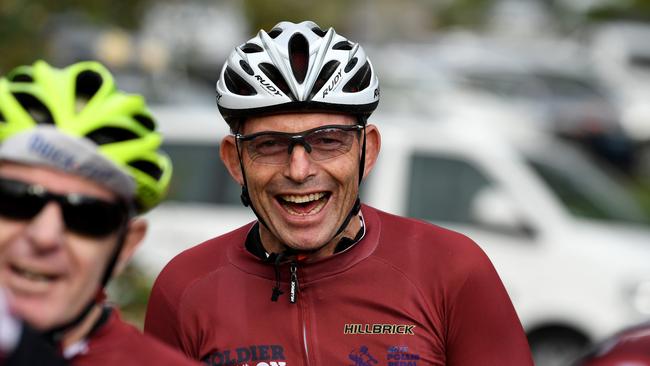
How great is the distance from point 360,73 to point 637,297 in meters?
5.76

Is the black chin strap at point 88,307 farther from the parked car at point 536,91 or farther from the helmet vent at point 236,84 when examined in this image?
the parked car at point 536,91

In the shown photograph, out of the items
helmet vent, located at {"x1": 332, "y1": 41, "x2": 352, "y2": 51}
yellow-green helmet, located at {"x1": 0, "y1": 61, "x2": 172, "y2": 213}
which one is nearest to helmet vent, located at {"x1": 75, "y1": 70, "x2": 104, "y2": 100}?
yellow-green helmet, located at {"x1": 0, "y1": 61, "x2": 172, "y2": 213}

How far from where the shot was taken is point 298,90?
3.86m

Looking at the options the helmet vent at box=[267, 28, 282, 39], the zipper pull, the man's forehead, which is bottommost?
the zipper pull

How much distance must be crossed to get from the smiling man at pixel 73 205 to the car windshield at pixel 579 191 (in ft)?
23.1

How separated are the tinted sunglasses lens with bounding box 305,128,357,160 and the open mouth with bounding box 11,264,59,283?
1.23m

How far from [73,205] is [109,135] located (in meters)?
0.24

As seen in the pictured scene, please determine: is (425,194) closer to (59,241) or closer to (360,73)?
(360,73)

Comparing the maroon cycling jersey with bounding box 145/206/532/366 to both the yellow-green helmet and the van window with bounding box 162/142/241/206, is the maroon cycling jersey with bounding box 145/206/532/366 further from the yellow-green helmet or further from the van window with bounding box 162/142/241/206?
the van window with bounding box 162/142/241/206

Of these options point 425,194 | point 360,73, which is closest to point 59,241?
point 360,73

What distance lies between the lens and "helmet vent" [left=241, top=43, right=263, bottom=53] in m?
4.12

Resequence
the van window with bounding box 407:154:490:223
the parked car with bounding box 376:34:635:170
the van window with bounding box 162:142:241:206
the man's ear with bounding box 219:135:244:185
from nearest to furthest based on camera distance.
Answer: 1. the man's ear with bounding box 219:135:244:185
2. the van window with bounding box 407:154:490:223
3. the van window with bounding box 162:142:241:206
4. the parked car with bounding box 376:34:635:170

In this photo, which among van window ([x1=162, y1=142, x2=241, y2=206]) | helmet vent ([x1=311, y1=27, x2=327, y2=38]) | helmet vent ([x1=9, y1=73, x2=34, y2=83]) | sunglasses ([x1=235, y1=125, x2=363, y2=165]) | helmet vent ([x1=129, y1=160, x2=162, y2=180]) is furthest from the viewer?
van window ([x1=162, y1=142, x2=241, y2=206])

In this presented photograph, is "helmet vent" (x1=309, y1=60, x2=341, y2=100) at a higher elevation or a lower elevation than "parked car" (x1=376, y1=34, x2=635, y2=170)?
lower
